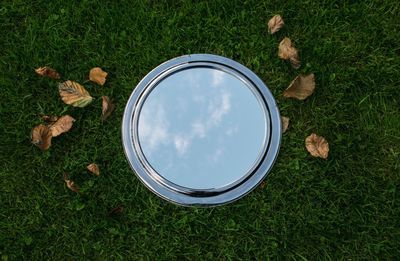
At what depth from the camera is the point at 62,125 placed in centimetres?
239


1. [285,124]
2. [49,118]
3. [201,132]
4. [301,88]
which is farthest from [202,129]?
[49,118]

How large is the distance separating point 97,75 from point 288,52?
95 cm

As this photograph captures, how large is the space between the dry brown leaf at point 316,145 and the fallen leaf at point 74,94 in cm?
108

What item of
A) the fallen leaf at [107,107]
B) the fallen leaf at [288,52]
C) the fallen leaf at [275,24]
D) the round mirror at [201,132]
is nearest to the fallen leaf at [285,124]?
the round mirror at [201,132]

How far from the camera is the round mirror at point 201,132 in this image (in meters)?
2.30

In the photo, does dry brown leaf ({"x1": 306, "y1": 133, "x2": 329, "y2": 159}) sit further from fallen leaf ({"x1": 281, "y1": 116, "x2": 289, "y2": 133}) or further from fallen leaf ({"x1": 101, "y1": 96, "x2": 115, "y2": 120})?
fallen leaf ({"x1": 101, "y1": 96, "x2": 115, "y2": 120})

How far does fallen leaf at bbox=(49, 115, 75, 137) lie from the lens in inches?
94.0

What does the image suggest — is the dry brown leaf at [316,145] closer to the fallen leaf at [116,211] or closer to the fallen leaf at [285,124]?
the fallen leaf at [285,124]

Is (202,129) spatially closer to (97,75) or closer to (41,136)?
(97,75)

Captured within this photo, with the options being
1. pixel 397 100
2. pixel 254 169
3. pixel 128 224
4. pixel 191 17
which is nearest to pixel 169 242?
pixel 128 224

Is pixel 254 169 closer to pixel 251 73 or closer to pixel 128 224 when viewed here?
pixel 251 73

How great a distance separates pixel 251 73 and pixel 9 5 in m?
1.29

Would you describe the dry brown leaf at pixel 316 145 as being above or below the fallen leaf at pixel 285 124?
below

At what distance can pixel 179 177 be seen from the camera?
2.30 m
